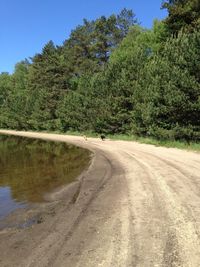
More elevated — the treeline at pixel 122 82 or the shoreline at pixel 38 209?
the treeline at pixel 122 82

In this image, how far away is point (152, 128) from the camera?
34.8m

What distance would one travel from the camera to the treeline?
30438 mm

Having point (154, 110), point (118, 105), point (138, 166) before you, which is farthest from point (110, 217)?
point (118, 105)

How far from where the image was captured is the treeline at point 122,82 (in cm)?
3044

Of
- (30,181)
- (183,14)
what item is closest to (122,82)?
(183,14)

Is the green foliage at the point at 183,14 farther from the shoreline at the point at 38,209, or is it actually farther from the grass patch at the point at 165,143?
the shoreline at the point at 38,209

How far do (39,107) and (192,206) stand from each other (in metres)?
75.4

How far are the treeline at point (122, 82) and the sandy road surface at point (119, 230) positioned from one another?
15994 millimetres

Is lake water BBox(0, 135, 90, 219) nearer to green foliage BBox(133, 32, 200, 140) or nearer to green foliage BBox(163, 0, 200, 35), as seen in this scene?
green foliage BBox(133, 32, 200, 140)

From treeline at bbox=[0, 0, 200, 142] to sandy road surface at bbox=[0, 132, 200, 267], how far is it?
16.0 metres

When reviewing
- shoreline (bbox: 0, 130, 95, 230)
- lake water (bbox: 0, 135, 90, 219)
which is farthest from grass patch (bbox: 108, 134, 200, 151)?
shoreline (bbox: 0, 130, 95, 230)

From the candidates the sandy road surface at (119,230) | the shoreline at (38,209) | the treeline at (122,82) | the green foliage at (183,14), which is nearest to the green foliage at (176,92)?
the treeline at (122,82)

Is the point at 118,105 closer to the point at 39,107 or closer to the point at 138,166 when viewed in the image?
the point at 138,166

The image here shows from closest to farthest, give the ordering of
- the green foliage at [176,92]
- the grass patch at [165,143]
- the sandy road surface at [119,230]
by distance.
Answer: the sandy road surface at [119,230] → the grass patch at [165,143] → the green foliage at [176,92]
